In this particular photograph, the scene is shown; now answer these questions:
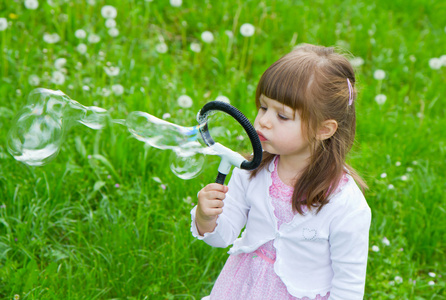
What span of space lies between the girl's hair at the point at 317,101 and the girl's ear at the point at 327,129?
18 millimetres

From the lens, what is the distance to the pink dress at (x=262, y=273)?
1811 mm

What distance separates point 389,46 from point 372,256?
7.66 ft

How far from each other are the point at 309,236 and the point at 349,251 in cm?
14

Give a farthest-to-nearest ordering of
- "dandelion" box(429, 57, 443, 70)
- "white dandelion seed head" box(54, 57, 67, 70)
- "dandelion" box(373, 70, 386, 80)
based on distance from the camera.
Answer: "dandelion" box(429, 57, 443, 70) → "dandelion" box(373, 70, 386, 80) → "white dandelion seed head" box(54, 57, 67, 70)

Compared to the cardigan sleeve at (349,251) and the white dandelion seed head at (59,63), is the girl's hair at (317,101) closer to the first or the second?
the cardigan sleeve at (349,251)

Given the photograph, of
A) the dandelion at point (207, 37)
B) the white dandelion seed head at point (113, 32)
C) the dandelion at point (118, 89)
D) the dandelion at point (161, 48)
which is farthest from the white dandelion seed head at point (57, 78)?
the dandelion at point (207, 37)

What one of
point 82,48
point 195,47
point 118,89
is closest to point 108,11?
point 82,48

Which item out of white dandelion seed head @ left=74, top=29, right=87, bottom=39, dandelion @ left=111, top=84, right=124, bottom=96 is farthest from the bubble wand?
white dandelion seed head @ left=74, top=29, right=87, bottom=39

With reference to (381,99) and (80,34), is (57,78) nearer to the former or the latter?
(80,34)

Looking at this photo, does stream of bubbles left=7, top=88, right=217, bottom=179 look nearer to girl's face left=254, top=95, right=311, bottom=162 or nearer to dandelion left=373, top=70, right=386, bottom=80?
girl's face left=254, top=95, right=311, bottom=162

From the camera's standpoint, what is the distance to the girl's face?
65.4 inches

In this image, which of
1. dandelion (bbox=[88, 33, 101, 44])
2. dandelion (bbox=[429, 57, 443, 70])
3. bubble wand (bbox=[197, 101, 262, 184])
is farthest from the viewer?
dandelion (bbox=[429, 57, 443, 70])

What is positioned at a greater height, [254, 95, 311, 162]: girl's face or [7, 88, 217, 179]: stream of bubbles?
[254, 95, 311, 162]: girl's face

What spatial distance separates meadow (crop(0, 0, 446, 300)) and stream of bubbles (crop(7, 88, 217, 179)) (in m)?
0.22
